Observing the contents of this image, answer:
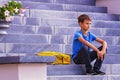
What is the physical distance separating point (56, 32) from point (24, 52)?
1.14 meters

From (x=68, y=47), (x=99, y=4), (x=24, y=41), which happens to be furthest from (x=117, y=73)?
(x=99, y=4)

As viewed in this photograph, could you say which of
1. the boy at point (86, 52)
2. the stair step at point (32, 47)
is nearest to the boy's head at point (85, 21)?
the boy at point (86, 52)

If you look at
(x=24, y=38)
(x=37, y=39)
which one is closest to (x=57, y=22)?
(x=37, y=39)

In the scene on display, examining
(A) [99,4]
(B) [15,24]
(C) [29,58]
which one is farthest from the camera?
(A) [99,4]

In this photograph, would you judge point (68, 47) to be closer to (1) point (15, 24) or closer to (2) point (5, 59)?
(1) point (15, 24)

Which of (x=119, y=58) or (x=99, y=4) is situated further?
(x=99, y=4)

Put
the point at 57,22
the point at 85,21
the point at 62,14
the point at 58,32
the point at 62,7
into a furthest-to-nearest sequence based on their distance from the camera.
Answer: the point at 62,7
the point at 62,14
the point at 57,22
the point at 58,32
the point at 85,21

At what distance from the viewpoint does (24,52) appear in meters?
9.11

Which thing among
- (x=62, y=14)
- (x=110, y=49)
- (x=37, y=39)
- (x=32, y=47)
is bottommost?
(x=110, y=49)

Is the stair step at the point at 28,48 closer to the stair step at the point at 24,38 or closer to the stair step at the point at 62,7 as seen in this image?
the stair step at the point at 24,38

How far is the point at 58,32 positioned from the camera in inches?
396

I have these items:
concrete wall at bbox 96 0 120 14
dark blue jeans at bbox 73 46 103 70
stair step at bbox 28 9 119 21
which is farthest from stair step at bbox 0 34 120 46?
concrete wall at bbox 96 0 120 14

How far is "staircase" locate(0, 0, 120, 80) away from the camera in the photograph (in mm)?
8219

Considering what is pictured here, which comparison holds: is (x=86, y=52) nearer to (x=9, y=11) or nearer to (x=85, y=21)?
(x=85, y=21)
